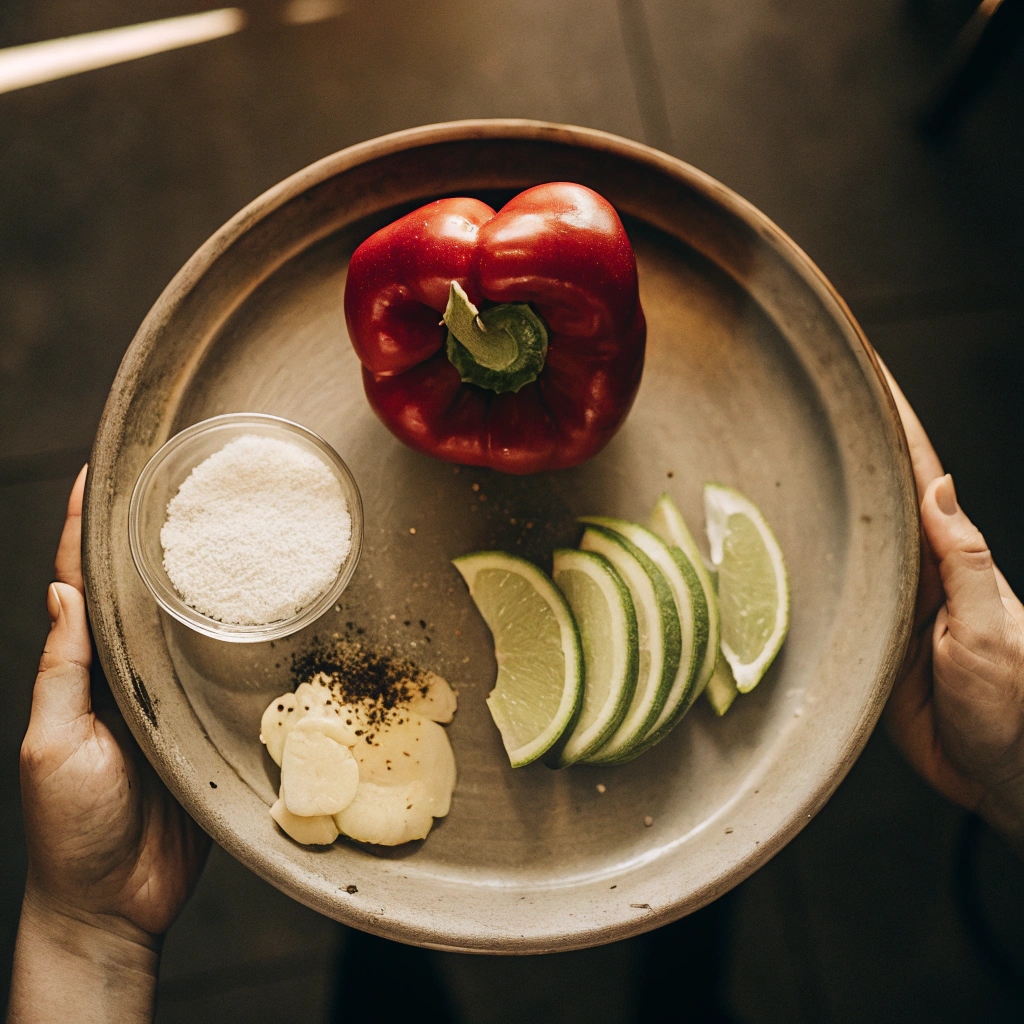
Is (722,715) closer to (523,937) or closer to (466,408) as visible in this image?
(523,937)

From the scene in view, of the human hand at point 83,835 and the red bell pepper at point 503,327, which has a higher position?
the red bell pepper at point 503,327

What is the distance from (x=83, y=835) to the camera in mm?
1228

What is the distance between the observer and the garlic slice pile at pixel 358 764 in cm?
121

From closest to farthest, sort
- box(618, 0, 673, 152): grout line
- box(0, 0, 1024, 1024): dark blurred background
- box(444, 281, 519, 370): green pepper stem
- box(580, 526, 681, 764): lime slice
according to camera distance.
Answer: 1. box(444, 281, 519, 370): green pepper stem
2. box(580, 526, 681, 764): lime slice
3. box(0, 0, 1024, 1024): dark blurred background
4. box(618, 0, 673, 152): grout line

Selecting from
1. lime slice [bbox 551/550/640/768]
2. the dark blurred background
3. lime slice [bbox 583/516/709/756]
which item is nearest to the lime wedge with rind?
lime slice [bbox 583/516/709/756]

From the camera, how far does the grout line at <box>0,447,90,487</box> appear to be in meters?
1.70

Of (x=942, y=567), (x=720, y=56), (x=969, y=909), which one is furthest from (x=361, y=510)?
(x=969, y=909)

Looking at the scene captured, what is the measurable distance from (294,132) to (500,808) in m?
1.46

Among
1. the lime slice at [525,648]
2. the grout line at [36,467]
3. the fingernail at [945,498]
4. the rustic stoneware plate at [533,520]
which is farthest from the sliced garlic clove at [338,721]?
the fingernail at [945,498]

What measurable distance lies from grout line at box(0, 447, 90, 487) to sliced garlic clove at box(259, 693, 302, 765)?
80cm

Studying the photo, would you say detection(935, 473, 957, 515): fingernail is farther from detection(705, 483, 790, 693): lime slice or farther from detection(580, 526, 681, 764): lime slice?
detection(580, 526, 681, 764): lime slice

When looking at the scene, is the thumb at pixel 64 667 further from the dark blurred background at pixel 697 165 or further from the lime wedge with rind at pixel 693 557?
the lime wedge with rind at pixel 693 557

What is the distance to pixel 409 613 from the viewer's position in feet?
4.35

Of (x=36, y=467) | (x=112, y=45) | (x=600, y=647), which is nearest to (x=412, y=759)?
(x=600, y=647)
